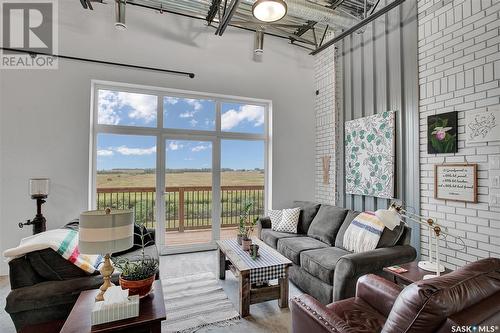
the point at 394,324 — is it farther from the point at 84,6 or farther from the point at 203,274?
the point at 84,6

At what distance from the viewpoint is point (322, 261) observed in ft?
8.69

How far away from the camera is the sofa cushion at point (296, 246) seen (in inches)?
120

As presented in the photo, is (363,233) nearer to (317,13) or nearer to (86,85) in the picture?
(317,13)

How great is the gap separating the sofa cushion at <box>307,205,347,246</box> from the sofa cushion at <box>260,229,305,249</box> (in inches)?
11.4

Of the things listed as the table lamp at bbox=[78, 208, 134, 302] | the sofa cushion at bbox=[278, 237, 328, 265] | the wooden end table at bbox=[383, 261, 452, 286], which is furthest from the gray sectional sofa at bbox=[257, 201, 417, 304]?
the table lamp at bbox=[78, 208, 134, 302]

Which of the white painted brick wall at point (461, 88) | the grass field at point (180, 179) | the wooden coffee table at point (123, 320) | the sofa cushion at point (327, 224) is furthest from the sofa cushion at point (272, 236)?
the wooden coffee table at point (123, 320)

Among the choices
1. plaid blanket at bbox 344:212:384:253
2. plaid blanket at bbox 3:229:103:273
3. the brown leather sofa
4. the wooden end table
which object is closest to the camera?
the brown leather sofa

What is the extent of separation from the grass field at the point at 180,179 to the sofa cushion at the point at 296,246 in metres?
1.60

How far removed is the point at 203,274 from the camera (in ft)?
10.9

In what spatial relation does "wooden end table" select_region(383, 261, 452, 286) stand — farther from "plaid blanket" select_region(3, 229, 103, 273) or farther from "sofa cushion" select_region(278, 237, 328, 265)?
"plaid blanket" select_region(3, 229, 103, 273)

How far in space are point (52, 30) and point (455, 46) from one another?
5125mm

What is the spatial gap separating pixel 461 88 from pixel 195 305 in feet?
12.0

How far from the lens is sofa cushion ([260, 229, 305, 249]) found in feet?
11.7

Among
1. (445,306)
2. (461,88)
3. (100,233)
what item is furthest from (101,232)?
(461,88)
